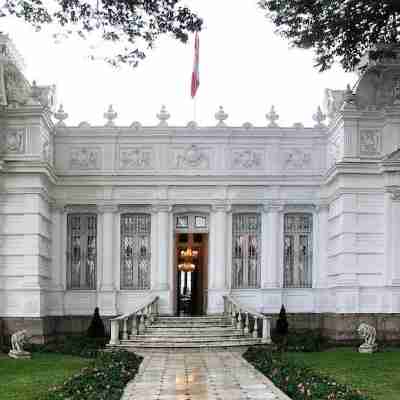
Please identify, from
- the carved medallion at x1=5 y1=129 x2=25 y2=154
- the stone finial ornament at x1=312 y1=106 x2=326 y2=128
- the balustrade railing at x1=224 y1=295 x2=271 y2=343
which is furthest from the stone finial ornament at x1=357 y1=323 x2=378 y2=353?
the carved medallion at x1=5 y1=129 x2=25 y2=154

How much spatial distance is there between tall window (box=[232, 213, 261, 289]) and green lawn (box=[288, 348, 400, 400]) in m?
5.37

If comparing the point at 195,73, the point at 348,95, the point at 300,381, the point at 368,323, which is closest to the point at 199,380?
the point at 300,381

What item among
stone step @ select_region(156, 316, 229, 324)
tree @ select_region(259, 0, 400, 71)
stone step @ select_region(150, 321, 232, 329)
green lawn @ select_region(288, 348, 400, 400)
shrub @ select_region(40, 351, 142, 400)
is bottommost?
green lawn @ select_region(288, 348, 400, 400)

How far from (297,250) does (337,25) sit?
11.4 m

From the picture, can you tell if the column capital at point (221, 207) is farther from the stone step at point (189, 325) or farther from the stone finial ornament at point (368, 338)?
the stone finial ornament at point (368, 338)

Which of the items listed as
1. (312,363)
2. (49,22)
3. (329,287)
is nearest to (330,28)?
(49,22)

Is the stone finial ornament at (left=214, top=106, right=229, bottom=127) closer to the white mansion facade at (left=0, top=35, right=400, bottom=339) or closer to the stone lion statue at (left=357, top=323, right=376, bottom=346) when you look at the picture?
the white mansion facade at (left=0, top=35, right=400, bottom=339)

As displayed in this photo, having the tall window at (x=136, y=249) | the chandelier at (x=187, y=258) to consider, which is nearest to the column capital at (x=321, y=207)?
the chandelier at (x=187, y=258)

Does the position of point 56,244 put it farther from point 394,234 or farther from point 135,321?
point 394,234

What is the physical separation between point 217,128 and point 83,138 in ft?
15.1

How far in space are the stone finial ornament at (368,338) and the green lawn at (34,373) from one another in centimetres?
793

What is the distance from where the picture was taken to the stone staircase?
26.3m

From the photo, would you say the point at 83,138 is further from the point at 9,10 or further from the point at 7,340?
the point at 9,10

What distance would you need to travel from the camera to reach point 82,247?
30.9 metres
